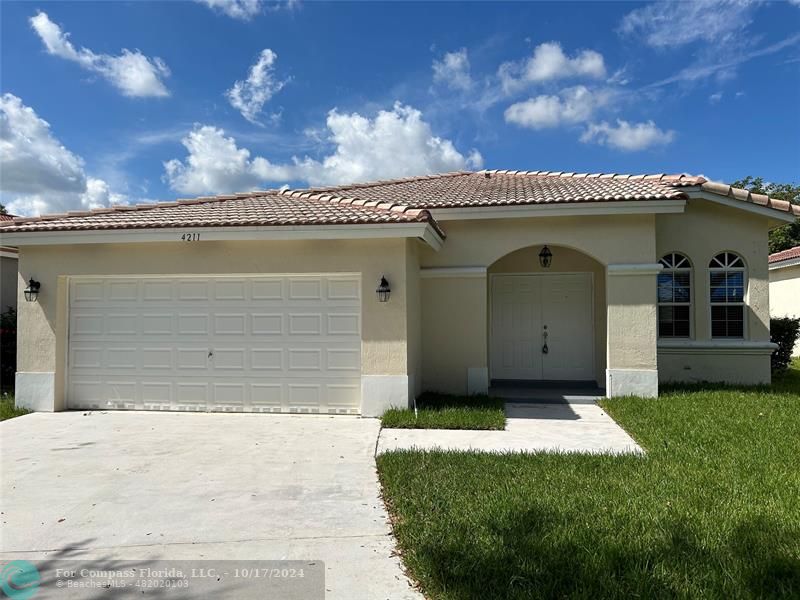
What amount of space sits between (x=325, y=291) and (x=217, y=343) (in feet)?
7.45

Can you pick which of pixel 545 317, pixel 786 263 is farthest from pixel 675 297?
pixel 786 263

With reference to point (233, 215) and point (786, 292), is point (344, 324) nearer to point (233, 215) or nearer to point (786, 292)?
point (233, 215)

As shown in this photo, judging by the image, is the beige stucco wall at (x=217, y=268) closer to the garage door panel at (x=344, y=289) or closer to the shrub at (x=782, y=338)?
the garage door panel at (x=344, y=289)

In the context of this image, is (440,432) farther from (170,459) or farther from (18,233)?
(18,233)

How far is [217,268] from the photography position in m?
8.79

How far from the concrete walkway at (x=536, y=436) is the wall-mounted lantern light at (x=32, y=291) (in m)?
7.17

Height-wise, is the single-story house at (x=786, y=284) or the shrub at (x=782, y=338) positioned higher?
the single-story house at (x=786, y=284)

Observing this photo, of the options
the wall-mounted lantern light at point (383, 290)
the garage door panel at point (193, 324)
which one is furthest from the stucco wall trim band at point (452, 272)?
the garage door panel at point (193, 324)

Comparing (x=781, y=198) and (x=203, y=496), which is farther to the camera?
(x=781, y=198)

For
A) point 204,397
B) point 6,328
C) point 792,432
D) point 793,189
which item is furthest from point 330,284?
point 793,189

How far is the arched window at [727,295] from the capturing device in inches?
434

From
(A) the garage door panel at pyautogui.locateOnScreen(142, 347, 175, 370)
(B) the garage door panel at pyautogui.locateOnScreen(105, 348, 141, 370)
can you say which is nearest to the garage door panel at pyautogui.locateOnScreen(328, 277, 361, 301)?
(A) the garage door panel at pyautogui.locateOnScreen(142, 347, 175, 370)

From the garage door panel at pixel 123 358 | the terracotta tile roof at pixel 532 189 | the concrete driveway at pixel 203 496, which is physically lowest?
the concrete driveway at pixel 203 496

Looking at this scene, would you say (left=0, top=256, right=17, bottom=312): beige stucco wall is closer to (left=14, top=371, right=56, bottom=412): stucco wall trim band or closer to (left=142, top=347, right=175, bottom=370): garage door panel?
(left=14, top=371, right=56, bottom=412): stucco wall trim band
